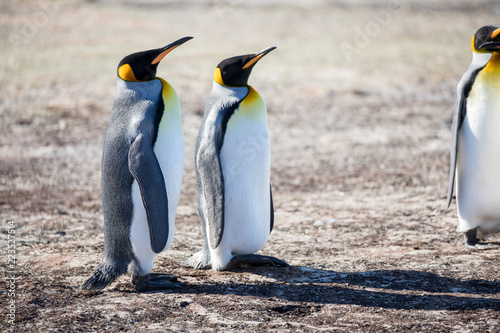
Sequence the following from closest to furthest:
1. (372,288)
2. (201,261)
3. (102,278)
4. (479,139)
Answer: (102,278) < (372,288) < (201,261) < (479,139)

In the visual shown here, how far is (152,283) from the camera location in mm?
3836

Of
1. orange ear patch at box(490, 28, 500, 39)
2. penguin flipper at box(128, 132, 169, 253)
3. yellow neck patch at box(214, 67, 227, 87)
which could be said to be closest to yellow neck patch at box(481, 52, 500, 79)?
orange ear patch at box(490, 28, 500, 39)

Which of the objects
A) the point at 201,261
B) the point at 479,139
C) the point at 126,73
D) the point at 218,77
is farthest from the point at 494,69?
the point at 126,73

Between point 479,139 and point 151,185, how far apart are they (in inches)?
105

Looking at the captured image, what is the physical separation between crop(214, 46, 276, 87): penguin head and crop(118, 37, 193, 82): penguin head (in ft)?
1.47

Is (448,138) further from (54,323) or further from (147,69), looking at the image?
(54,323)

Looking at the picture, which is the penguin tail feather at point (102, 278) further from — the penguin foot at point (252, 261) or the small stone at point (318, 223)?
the small stone at point (318, 223)

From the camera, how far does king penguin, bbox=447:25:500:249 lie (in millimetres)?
4566

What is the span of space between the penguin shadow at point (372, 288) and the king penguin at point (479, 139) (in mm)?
915

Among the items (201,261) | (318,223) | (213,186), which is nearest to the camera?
(213,186)

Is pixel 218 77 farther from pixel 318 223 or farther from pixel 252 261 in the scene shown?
pixel 318 223

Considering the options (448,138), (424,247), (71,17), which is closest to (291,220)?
(424,247)

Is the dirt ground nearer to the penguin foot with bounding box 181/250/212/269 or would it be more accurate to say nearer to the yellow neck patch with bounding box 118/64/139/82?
the penguin foot with bounding box 181/250/212/269

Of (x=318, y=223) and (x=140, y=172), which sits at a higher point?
(x=140, y=172)
